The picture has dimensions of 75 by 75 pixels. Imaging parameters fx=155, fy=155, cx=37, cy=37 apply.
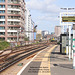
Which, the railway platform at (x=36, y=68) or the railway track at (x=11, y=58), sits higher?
the railway platform at (x=36, y=68)

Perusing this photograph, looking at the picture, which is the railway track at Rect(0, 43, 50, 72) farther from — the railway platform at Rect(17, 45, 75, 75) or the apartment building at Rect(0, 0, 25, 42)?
the apartment building at Rect(0, 0, 25, 42)

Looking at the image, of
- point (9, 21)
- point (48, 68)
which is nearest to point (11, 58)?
point (48, 68)

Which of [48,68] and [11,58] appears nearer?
[48,68]

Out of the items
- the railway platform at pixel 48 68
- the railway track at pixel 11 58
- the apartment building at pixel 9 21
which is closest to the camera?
the railway platform at pixel 48 68

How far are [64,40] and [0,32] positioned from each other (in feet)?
174

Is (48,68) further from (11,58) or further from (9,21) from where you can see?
(9,21)

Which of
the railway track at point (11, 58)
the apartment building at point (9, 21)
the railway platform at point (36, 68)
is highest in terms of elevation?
the apartment building at point (9, 21)

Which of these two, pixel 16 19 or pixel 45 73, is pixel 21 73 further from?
pixel 16 19

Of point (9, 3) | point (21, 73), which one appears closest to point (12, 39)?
point (9, 3)

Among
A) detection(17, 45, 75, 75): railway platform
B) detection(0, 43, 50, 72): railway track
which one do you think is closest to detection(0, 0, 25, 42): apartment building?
detection(0, 43, 50, 72): railway track

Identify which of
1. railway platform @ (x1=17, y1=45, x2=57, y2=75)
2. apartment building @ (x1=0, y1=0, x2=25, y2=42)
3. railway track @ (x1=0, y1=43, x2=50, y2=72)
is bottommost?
railway track @ (x1=0, y1=43, x2=50, y2=72)

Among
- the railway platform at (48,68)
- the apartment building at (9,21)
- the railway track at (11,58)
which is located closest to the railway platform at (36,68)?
the railway platform at (48,68)

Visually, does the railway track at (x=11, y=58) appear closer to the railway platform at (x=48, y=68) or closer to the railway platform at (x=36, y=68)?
the railway platform at (x=36, y=68)

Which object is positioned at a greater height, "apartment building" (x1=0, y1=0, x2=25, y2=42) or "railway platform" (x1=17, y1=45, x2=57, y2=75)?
"apartment building" (x1=0, y1=0, x2=25, y2=42)
